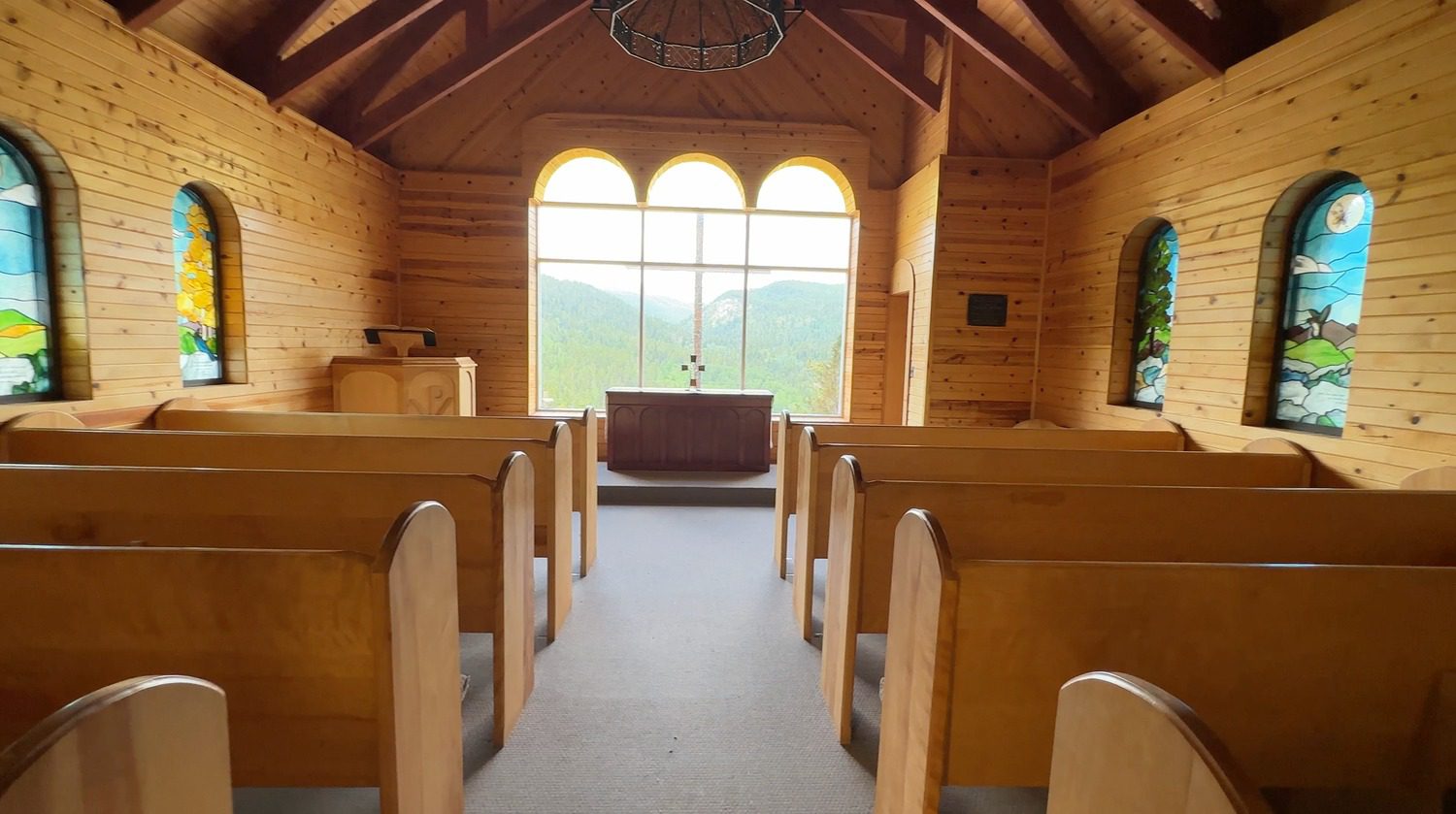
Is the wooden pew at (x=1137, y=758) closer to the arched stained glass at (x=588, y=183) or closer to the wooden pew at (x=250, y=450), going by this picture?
the wooden pew at (x=250, y=450)

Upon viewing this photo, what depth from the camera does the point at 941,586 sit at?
3.73 feet

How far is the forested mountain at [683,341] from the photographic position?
6.35m

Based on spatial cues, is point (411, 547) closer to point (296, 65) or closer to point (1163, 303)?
point (296, 65)

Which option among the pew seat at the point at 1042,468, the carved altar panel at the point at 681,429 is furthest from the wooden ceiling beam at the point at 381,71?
the pew seat at the point at 1042,468

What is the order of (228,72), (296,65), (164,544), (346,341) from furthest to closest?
(346,341) < (296,65) < (228,72) < (164,544)

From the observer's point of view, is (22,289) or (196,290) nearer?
(22,289)

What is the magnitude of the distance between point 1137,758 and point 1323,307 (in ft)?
11.1

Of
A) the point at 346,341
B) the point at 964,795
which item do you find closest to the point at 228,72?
the point at 346,341

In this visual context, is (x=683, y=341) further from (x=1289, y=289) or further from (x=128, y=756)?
(x=128, y=756)

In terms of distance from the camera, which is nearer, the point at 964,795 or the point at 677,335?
the point at 964,795

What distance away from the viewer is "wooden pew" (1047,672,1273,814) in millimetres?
615

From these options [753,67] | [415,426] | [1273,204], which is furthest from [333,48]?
[1273,204]

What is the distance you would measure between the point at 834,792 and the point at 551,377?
17.7ft

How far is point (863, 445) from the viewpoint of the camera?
2.54 m
